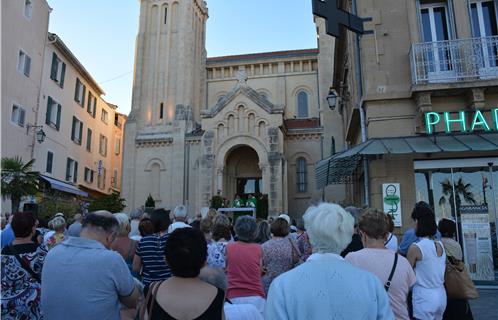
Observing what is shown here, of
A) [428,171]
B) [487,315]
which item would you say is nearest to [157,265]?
[487,315]

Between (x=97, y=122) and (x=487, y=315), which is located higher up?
(x=97, y=122)

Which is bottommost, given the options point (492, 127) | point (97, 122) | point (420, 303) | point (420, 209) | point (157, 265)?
point (420, 303)

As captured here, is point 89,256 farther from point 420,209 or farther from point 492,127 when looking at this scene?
point 492,127

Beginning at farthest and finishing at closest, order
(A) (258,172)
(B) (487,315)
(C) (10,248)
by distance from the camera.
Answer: (A) (258,172) < (B) (487,315) < (C) (10,248)

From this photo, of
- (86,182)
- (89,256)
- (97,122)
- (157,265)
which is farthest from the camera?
(97,122)

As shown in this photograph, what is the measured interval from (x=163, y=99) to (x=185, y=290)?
101 ft

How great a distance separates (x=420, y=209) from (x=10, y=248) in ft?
14.9

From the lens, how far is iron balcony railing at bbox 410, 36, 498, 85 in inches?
429

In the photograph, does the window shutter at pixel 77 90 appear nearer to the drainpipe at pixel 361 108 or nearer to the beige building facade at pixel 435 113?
the drainpipe at pixel 361 108

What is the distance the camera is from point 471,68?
1088cm

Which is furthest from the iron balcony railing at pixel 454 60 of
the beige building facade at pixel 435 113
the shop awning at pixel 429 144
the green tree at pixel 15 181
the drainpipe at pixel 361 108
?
the green tree at pixel 15 181

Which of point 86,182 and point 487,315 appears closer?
point 487,315

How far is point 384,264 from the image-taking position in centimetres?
321

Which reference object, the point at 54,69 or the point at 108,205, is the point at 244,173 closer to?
the point at 108,205
